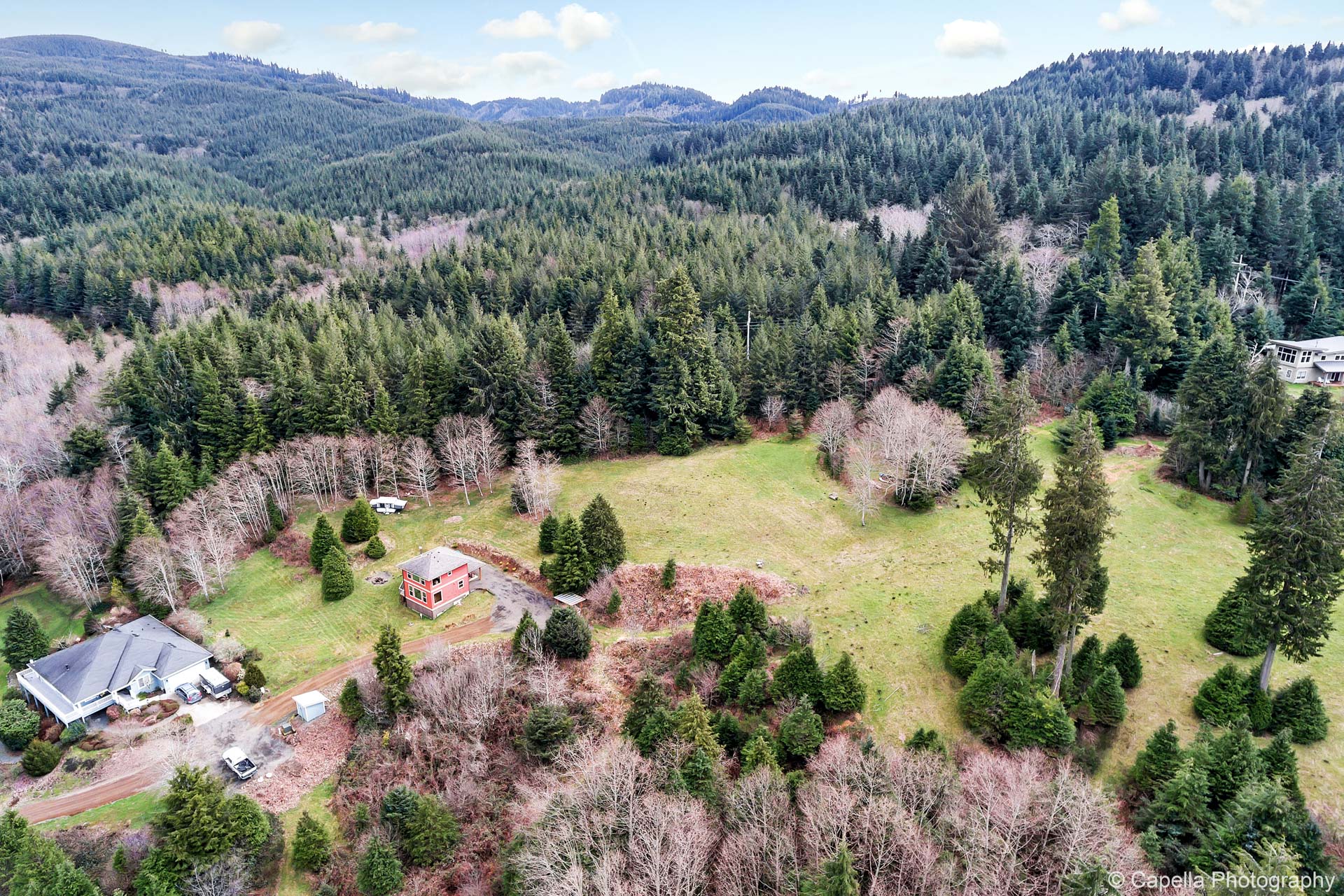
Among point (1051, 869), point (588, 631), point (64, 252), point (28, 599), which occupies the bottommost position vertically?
point (28, 599)

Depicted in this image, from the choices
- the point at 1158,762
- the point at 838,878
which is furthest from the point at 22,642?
the point at 1158,762

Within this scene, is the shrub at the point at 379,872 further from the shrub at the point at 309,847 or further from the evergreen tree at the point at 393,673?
the evergreen tree at the point at 393,673

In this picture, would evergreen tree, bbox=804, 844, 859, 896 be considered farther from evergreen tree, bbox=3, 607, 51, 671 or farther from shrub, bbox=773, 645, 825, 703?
evergreen tree, bbox=3, 607, 51, 671

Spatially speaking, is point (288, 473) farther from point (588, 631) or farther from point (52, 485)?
point (588, 631)

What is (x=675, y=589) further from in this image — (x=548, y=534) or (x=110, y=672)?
(x=110, y=672)

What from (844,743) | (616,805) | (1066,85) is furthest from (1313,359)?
(1066,85)

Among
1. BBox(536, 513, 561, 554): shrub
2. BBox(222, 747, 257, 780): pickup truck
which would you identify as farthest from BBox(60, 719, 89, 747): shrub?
BBox(536, 513, 561, 554): shrub

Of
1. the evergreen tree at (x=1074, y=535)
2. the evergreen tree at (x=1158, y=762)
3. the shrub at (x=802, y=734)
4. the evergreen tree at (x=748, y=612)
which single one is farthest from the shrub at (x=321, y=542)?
the evergreen tree at (x=1158, y=762)
